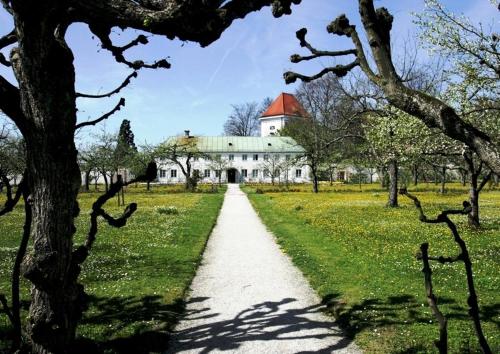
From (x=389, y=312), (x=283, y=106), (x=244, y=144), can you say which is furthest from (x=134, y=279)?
(x=283, y=106)

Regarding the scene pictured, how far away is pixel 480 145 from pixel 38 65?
129 inches

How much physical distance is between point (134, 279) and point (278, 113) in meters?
103

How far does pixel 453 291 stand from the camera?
966 cm

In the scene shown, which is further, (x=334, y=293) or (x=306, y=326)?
(x=334, y=293)

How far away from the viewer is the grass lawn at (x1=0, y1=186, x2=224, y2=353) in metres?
7.54

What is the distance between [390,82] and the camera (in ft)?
12.9

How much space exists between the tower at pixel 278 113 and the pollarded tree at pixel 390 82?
106 m

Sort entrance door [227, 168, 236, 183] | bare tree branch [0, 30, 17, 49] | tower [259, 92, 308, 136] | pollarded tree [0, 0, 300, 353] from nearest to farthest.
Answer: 1. pollarded tree [0, 0, 300, 353]
2. bare tree branch [0, 30, 17, 49]
3. entrance door [227, 168, 236, 183]
4. tower [259, 92, 308, 136]

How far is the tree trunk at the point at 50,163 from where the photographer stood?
3.23 meters

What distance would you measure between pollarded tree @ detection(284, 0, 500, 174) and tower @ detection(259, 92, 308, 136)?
106134 millimetres

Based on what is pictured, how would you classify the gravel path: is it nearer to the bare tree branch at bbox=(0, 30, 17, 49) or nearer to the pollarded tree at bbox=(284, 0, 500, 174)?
the pollarded tree at bbox=(284, 0, 500, 174)

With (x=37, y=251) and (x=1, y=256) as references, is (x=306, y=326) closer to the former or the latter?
(x=37, y=251)

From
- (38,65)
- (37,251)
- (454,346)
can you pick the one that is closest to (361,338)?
(454,346)

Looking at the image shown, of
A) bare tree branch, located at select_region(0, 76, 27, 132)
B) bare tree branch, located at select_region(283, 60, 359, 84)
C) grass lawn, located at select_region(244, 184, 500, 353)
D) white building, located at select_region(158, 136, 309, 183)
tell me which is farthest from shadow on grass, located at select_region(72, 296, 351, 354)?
white building, located at select_region(158, 136, 309, 183)
